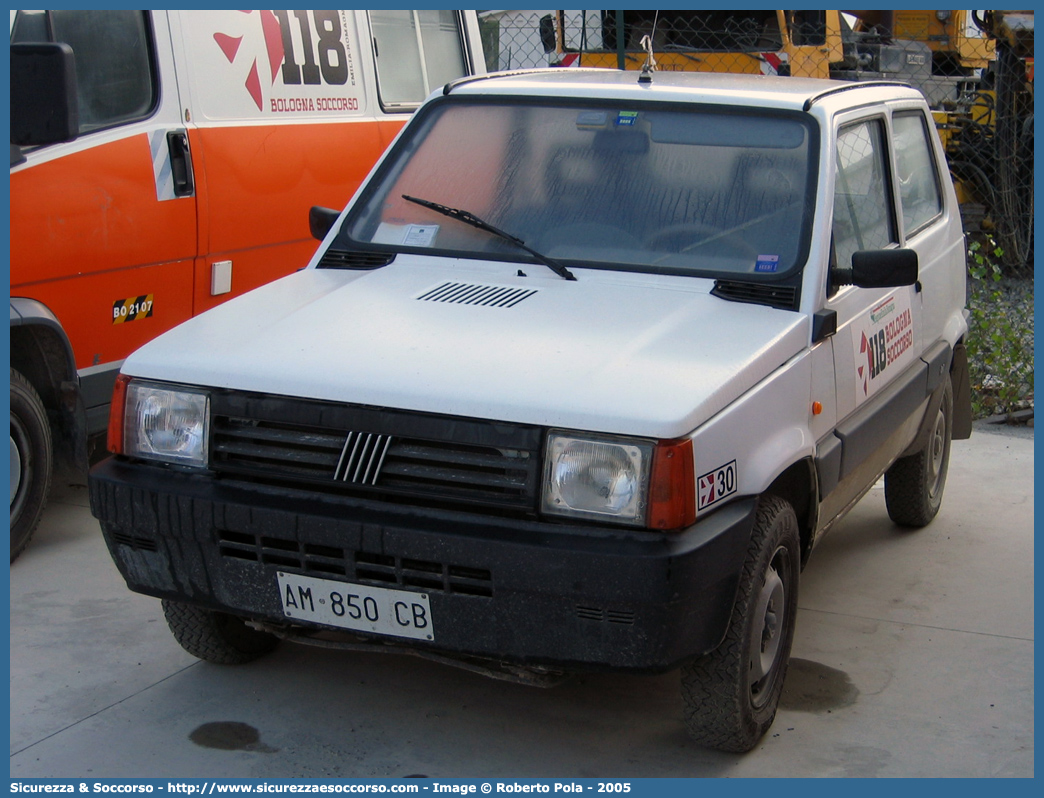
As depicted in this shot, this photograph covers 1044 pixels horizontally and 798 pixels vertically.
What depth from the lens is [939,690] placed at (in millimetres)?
3920

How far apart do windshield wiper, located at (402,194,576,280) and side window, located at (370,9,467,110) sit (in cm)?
255

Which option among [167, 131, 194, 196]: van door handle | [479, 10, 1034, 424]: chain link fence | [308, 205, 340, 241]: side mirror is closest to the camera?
[308, 205, 340, 241]: side mirror

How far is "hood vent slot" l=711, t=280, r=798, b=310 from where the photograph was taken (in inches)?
144

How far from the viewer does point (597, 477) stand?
2.96 m

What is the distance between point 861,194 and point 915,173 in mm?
910

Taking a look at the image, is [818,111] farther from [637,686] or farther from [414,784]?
[414,784]

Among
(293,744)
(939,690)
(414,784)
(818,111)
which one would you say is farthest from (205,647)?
(818,111)

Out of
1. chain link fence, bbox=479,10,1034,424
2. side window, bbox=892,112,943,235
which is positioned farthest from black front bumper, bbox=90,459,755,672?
chain link fence, bbox=479,10,1034,424

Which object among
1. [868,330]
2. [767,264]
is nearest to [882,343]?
[868,330]

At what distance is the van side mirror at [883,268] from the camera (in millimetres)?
3713

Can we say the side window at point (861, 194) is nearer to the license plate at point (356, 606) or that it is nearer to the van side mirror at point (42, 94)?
the license plate at point (356, 606)

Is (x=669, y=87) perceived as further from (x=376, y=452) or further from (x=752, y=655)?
(x=752, y=655)

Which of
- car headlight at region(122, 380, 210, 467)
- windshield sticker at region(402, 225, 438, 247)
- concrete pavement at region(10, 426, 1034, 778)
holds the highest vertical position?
windshield sticker at region(402, 225, 438, 247)

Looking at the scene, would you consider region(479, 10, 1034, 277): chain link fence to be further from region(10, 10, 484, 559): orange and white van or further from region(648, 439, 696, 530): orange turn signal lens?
region(648, 439, 696, 530): orange turn signal lens
